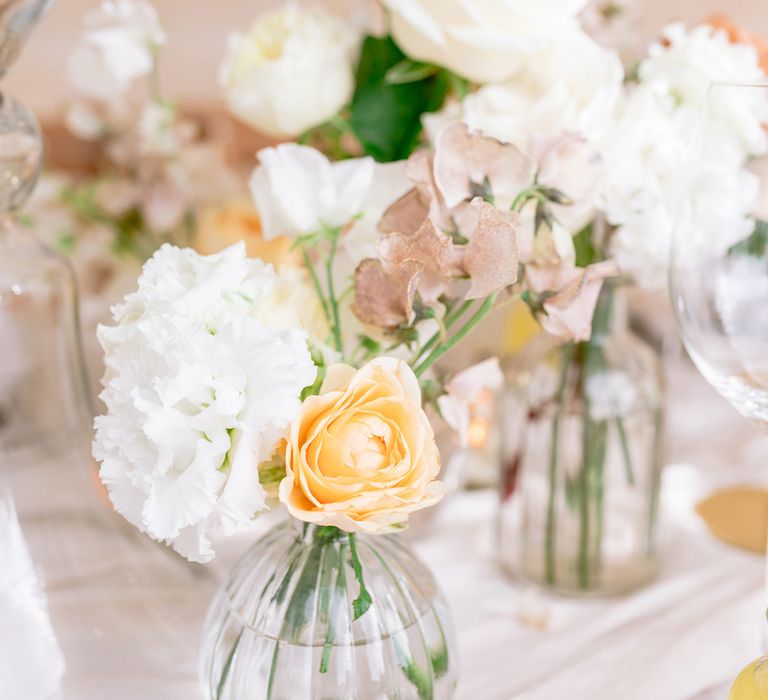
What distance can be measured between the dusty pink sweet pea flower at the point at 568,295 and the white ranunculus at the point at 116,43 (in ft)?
1.19

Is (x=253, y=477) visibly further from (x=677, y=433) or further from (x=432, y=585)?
(x=677, y=433)

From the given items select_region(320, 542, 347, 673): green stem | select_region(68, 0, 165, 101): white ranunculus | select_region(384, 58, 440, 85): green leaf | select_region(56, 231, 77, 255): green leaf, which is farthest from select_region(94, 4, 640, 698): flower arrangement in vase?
select_region(56, 231, 77, 255): green leaf

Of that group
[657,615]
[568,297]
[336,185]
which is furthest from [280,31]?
[657,615]

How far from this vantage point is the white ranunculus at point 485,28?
51 cm

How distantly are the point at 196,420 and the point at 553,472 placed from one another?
1.16 feet

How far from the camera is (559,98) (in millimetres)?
507

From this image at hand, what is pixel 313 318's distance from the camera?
18.1 inches

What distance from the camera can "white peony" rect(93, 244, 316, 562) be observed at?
350mm

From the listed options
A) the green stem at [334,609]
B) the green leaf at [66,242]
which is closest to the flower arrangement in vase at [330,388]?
the green stem at [334,609]

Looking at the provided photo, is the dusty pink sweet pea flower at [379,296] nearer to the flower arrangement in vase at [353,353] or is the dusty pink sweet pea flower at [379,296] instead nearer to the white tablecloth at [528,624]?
the flower arrangement in vase at [353,353]

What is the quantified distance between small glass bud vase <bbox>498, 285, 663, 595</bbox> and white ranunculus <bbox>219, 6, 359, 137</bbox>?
0.22 m

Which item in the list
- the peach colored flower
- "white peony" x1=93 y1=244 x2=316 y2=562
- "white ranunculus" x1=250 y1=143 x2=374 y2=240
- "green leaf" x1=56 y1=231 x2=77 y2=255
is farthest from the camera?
"green leaf" x1=56 y1=231 x2=77 y2=255

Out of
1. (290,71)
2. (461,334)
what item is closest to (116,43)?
(290,71)

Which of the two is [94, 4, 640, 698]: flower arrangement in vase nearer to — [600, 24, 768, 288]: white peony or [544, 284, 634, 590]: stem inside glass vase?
[600, 24, 768, 288]: white peony
